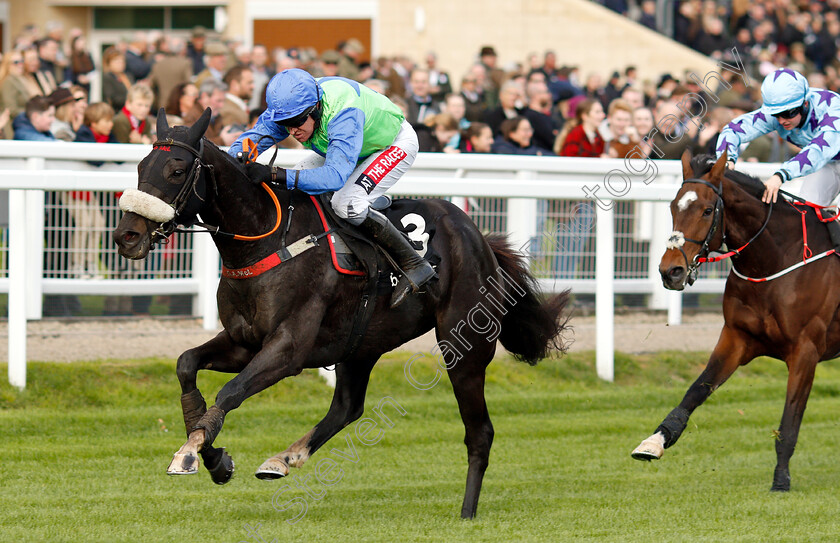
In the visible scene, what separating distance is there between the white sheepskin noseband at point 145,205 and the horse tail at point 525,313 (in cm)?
189

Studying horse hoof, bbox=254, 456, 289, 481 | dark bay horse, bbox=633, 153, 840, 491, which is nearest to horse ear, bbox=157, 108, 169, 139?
horse hoof, bbox=254, 456, 289, 481

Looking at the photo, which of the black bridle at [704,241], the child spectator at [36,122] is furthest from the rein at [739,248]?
the child spectator at [36,122]

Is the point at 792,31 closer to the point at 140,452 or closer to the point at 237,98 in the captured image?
the point at 237,98

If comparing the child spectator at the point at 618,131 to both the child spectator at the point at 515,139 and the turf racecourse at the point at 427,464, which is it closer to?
the child spectator at the point at 515,139

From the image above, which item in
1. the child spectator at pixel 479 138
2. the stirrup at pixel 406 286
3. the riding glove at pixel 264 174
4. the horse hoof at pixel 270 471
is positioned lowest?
the horse hoof at pixel 270 471

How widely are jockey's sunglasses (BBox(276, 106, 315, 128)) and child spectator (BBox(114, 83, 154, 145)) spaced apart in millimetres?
3879

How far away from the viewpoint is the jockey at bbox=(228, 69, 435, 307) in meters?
4.53

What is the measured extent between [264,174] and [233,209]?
188 millimetres

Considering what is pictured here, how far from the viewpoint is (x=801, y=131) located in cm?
584

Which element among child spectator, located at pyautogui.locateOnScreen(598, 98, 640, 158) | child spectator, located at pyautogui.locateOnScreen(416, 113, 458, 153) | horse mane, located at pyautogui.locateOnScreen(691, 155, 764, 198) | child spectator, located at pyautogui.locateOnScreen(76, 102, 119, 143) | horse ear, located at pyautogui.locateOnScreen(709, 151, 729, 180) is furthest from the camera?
child spectator, located at pyautogui.locateOnScreen(598, 98, 640, 158)

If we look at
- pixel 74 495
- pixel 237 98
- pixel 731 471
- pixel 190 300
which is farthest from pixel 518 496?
pixel 237 98

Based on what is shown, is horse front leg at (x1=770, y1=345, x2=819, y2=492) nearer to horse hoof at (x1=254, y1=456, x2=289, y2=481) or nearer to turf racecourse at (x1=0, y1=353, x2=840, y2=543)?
turf racecourse at (x1=0, y1=353, x2=840, y2=543)

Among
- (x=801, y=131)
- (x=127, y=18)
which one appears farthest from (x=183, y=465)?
(x=127, y=18)

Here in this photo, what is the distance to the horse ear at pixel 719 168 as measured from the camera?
5.30 meters
